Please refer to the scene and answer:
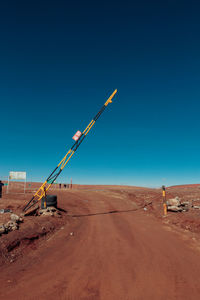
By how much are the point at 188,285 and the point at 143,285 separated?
105cm

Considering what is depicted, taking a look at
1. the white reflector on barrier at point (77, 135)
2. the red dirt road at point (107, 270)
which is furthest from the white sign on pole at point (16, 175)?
the red dirt road at point (107, 270)

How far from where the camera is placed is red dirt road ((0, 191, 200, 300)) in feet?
12.2

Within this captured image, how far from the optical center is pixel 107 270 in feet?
15.6

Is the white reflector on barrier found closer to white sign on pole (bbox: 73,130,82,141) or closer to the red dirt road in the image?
white sign on pole (bbox: 73,130,82,141)

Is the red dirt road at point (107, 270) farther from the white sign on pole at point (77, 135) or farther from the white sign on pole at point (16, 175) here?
the white sign on pole at point (16, 175)

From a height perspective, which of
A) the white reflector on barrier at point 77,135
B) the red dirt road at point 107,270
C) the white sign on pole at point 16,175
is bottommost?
the red dirt road at point 107,270

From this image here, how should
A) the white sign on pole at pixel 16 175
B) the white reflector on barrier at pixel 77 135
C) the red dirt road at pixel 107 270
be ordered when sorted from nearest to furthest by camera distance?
the red dirt road at pixel 107 270 → the white reflector on barrier at pixel 77 135 → the white sign on pole at pixel 16 175

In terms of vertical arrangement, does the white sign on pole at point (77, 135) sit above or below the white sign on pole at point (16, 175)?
above

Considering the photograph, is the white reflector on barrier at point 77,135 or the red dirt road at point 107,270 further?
the white reflector on barrier at point 77,135

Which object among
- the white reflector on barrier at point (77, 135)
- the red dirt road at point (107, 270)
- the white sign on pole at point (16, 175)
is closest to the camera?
the red dirt road at point (107, 270)

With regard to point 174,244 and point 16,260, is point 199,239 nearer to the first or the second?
point 174,244

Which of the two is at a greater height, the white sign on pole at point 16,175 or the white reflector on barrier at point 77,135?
the white reflector on barrier at point 77,135

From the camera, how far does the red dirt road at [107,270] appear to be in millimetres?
3729

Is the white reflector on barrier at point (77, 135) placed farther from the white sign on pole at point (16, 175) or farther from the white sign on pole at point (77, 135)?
the white sign on pole at point (16, 175)
